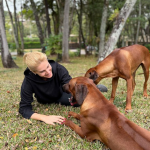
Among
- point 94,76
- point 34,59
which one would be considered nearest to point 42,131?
point 34,59

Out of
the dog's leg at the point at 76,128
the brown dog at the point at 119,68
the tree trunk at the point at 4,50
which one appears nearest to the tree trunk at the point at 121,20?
the brown dog at the point at 119,68

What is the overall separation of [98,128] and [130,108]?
73.4 inches

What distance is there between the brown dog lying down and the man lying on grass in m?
0.59

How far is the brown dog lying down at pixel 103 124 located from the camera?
2.38 m

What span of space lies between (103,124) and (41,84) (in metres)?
1.76

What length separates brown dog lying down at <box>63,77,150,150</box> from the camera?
238cm

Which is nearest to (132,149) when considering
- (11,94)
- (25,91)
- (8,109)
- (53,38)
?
(25,91)

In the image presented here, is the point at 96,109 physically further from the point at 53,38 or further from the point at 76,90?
the point at 53,38

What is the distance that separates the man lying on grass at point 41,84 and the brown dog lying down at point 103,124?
59 centimetres

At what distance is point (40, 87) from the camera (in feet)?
13.0

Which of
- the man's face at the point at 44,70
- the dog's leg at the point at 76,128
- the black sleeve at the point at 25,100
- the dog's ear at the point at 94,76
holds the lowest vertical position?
the dog's leg at the point at 76,128

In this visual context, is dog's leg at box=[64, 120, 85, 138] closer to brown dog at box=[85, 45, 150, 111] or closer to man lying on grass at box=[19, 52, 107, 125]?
man lying on grass at box=[19, 52, 107, 125]

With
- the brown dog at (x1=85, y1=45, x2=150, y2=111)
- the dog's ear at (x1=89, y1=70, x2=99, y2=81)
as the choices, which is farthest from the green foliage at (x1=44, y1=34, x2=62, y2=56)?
the dog's ear at (x1=89, y1=70, x2=99, y2=81)

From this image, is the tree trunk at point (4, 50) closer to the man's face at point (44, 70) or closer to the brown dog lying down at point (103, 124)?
the man's face at point (44, 70)
